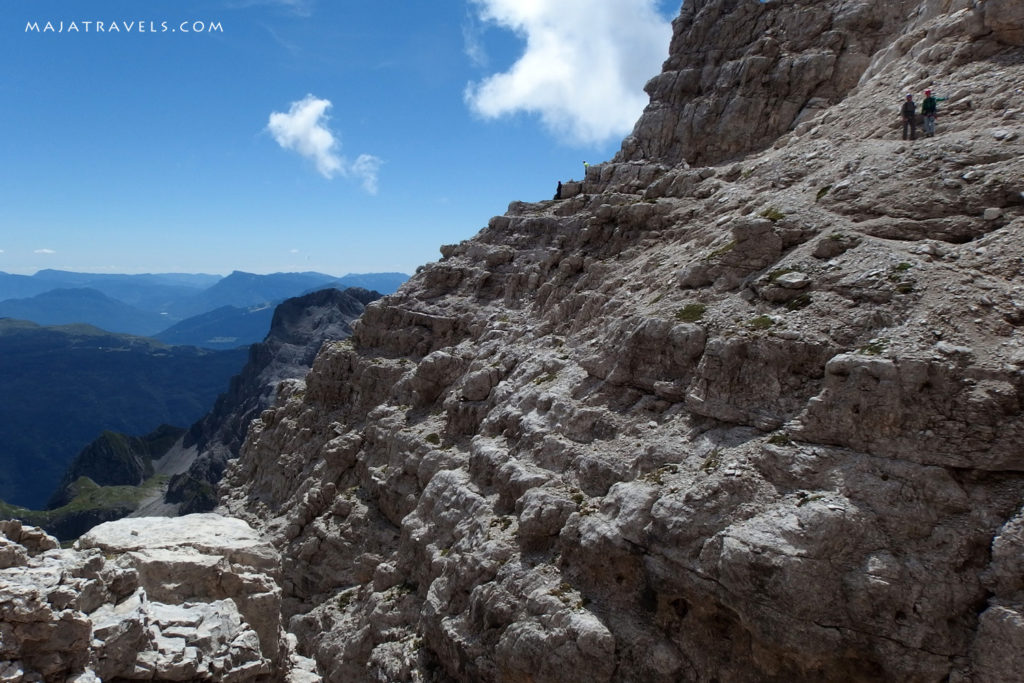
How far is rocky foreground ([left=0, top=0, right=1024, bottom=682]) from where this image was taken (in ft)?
68.1

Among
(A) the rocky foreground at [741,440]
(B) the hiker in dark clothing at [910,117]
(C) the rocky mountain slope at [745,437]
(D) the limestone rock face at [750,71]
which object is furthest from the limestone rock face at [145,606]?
(D) the limestone rock face at [750,71]

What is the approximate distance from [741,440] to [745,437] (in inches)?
8.2

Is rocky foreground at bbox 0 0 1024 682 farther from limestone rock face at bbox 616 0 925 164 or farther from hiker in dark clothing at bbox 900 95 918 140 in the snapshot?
hiker in dark clothing at bbox 900 95 918 140

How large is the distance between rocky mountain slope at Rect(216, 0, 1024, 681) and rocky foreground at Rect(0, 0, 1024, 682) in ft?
0.38

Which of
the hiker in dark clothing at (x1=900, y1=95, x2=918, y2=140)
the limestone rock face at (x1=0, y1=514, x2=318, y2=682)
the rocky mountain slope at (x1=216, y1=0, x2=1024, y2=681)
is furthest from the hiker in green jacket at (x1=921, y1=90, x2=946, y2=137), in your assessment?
the limestone rock face at (x1=0, y1=514, x2=318, y2=682)

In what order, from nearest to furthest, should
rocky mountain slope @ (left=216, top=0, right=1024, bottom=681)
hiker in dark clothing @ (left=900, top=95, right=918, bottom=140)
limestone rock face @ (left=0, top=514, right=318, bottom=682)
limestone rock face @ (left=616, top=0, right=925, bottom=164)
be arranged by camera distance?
1. rocky mountain slope @ (left=216, top=0, right=1024, bottom=681)
2. limestone rock face @ (left=0, top=514, right=318, bottom=682)
3. hiker in dark clothing @ (left=900, top=95, right=918, bottom=140)
4. limestone rock face @ (left=616, top=0, right=925, bottom=164)

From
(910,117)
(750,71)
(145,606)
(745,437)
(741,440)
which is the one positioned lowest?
(145,606)

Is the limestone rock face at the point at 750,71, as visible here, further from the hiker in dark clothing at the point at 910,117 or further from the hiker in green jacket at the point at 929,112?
the hiker in green jacket at the point at 929,112

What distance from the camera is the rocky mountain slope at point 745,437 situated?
2075 centimetres

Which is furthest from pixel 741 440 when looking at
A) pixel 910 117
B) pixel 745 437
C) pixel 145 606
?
pixel 145 606

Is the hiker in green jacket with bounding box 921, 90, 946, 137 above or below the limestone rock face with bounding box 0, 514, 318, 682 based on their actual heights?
above

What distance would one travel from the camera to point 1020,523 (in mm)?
19234

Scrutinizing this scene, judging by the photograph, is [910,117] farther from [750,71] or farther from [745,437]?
[750,71]

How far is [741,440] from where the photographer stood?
25359 mm
